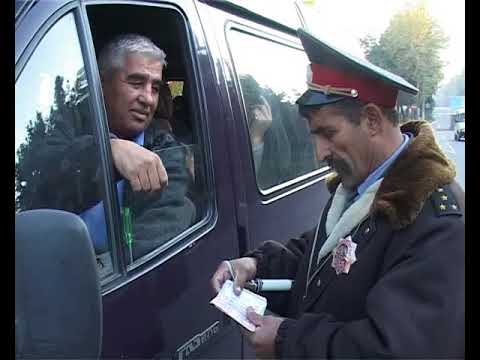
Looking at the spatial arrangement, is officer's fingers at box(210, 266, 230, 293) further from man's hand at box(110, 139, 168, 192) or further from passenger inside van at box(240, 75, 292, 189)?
passenger inside van at box(240, 75, 292, 189)

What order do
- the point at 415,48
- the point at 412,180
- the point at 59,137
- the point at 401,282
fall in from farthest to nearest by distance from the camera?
the point at 415,48 < the point at 59,137 < the point at 412,180 < the point at 401,282

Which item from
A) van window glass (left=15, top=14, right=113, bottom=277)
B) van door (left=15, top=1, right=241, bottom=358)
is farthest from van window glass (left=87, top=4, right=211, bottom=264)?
van window glass (left=15, top=14, right=113, bottom=277)

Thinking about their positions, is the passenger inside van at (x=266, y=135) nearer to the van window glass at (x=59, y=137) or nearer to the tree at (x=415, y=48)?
the tree at (x=415, y=48)

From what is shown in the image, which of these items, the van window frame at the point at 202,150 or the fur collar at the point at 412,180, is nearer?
the fur collar at the point at 412,180

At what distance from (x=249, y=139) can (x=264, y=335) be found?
3.45 feet

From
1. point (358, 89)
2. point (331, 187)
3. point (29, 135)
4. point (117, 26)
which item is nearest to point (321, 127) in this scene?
point (358, 89)

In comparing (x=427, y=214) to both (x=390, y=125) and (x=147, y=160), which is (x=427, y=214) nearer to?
(x=390, y=125)

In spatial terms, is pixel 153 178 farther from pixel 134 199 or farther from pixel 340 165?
pixel 340 165

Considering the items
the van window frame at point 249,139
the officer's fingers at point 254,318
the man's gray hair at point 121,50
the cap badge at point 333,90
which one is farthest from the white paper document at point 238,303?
the man's gray hair at point 121,50

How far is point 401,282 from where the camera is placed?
1259mm

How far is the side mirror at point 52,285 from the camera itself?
1.04 meters

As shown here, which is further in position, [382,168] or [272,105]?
[272,105]

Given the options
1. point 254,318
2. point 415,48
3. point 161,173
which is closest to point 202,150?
point 161,173

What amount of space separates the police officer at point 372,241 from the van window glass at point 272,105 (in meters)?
0.75
